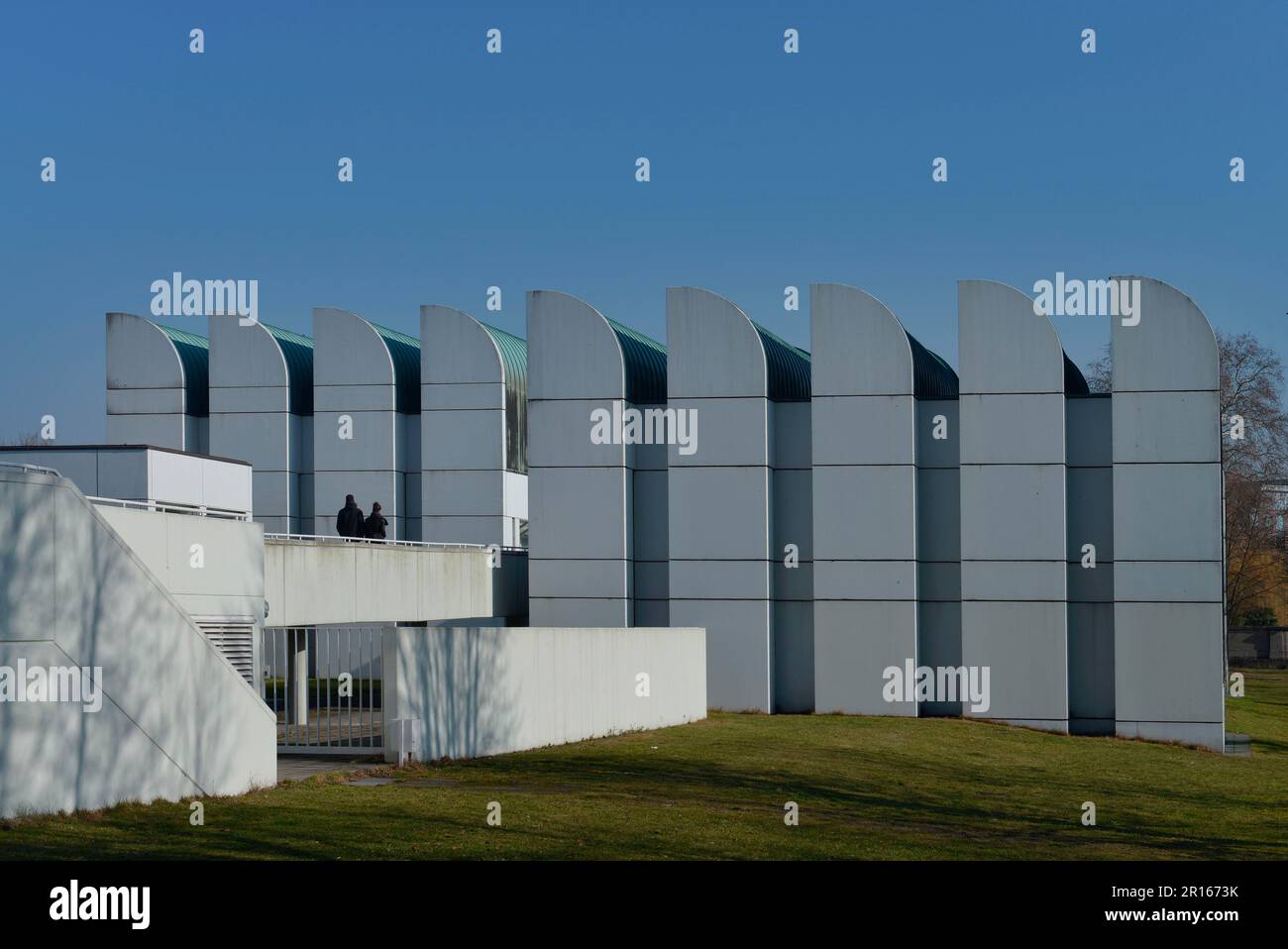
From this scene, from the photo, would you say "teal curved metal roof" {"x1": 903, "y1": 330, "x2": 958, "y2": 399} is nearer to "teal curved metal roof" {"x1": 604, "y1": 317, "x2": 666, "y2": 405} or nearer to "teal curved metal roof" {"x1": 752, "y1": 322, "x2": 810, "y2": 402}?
"teal curved metal roof" {"x1": 752, "y1": 322, "x2": 810, "y2": 402}

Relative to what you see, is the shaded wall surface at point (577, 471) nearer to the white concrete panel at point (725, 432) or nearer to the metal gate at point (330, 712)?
the white concrete panel at point (725, 432)

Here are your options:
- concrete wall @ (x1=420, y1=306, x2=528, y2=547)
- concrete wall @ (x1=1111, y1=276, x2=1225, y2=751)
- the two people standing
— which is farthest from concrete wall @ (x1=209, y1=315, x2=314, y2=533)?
concrete wall @ (x1=1111, y1=276, x2=1225, y2=751)

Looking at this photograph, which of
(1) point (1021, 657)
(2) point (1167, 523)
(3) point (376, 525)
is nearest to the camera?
(2) point (1167, 523)

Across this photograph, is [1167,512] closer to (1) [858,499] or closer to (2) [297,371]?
(1) [858,499]

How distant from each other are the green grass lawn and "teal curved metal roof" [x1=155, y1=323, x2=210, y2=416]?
20.4m

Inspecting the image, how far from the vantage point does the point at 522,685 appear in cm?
2227

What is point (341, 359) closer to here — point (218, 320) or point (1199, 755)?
point (218, 320)

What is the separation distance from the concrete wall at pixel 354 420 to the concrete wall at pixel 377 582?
5.42 metres

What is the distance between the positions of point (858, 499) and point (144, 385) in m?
19.9

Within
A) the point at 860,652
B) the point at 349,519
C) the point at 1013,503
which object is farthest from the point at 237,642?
the point at 1013,503

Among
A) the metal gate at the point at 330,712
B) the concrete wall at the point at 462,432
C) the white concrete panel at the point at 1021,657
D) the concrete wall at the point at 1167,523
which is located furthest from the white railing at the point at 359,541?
the concrete wall at the point at 1167,523

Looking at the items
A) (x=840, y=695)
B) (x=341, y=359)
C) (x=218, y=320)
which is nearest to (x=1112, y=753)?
(x=840, y=695)

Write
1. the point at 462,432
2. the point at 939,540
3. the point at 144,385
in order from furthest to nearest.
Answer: the point at 144,385 → the point at 462,432 → the point at 939,540
